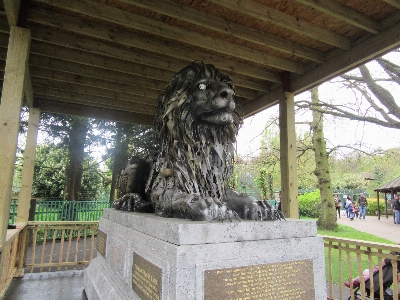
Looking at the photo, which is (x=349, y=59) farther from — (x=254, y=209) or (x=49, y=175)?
(x=49, y=175)

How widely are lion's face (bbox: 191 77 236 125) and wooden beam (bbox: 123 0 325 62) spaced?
3.67 ft

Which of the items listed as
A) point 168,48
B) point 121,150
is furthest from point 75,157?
point 168,48

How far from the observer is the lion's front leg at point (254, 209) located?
6.29 feet

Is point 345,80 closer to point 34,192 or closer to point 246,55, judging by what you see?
point 246,55

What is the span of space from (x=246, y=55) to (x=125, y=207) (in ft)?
8.11

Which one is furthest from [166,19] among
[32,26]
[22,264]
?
[22,264]

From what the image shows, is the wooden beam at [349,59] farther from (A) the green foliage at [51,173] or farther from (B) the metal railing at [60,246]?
(A) the green foliage at [51,173]

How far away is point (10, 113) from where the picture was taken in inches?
105

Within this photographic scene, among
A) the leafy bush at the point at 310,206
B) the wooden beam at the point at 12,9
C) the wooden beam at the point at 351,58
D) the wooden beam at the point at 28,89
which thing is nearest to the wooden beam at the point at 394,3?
the wooden beam at the point at 351,58

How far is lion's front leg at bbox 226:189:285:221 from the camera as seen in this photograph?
1.92m

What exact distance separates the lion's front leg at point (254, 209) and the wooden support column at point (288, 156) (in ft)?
7.17

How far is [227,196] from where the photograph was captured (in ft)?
7.52

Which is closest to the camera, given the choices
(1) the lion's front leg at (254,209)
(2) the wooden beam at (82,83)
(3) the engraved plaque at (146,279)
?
(3) the engraved plaque at (146,279)

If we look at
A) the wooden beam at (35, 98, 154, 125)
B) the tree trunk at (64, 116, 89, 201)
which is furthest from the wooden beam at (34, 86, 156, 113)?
the tree trunk at (64, 116, 89, 201)
